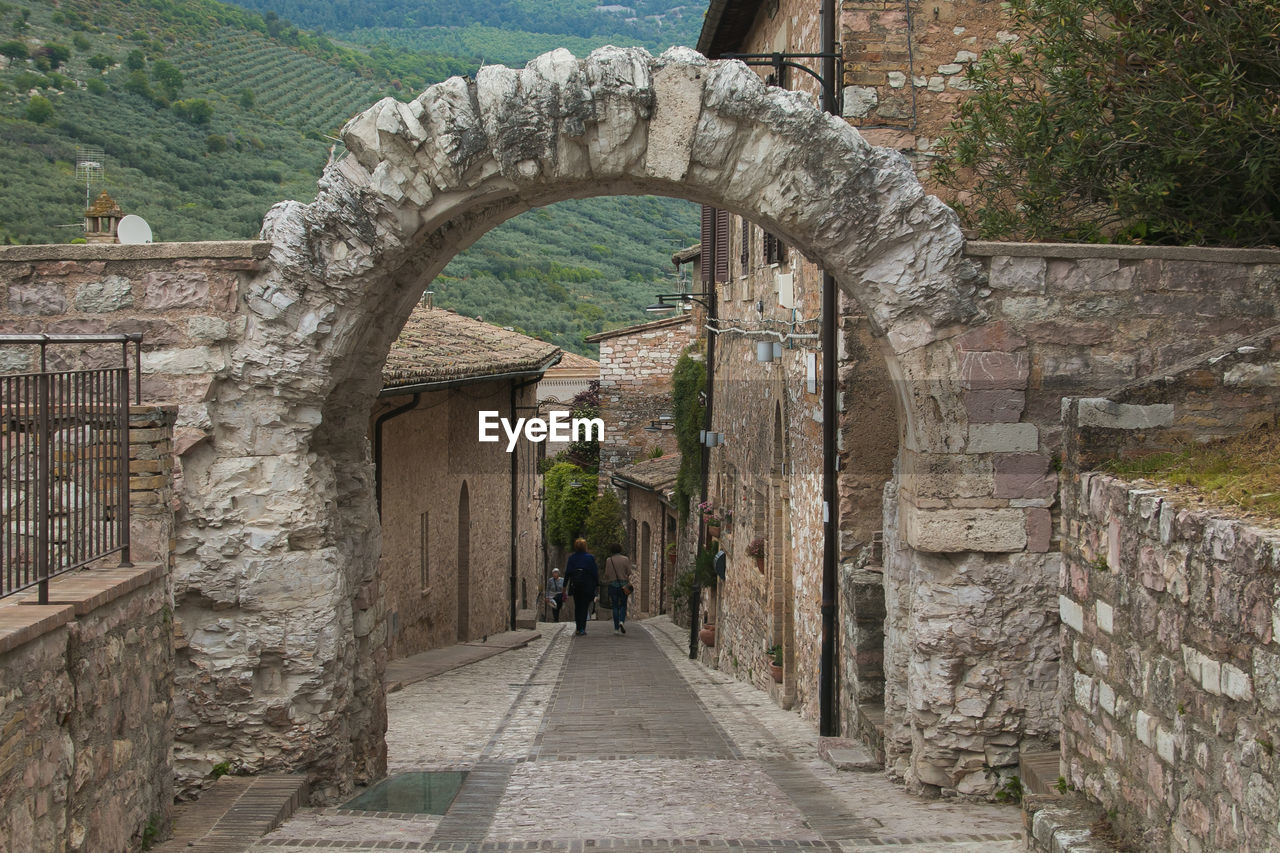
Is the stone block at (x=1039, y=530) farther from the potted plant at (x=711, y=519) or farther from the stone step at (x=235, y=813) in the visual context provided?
the potted plant at (x=711, y=519)

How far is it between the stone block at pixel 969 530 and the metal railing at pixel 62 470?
4.03 metres

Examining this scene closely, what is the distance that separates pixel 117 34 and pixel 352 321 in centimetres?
3888

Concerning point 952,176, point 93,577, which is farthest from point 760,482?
point 93,577

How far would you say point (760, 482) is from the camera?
13.4m

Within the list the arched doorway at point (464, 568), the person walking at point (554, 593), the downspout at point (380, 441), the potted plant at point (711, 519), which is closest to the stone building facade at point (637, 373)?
the person walking at point (554, 593)

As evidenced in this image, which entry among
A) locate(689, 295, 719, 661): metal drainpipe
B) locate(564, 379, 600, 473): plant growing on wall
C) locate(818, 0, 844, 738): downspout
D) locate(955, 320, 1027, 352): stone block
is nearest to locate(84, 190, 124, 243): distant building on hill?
locate(818, 0, 844, 738): downspout

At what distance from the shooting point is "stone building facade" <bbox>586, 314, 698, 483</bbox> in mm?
28203

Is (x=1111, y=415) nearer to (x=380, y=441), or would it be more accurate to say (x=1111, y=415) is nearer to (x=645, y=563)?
(x=380, y=441)

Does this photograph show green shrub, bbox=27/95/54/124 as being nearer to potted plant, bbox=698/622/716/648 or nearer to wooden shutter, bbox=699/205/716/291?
wooden shutter, bbox=699/205/716/291

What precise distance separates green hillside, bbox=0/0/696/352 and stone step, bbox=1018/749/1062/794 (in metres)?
19.3

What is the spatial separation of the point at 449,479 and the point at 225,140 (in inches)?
958

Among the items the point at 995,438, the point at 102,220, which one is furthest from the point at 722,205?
the point at 102,220

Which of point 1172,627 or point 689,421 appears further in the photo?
point 689,421

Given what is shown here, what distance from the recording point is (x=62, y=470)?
15.6ft
